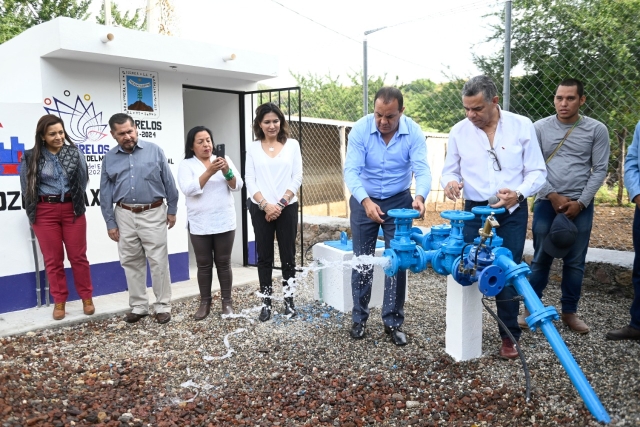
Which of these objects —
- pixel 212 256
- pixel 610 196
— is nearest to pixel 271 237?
pixel 212 256

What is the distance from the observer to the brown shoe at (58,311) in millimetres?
4383

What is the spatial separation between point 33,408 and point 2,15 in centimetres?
1777

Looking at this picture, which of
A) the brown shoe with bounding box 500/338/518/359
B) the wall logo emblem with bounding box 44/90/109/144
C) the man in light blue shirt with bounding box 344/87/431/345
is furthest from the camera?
the wall logo emblem with bounding box 44/90/109/144

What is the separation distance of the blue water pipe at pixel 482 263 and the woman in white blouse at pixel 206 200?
5.68ft

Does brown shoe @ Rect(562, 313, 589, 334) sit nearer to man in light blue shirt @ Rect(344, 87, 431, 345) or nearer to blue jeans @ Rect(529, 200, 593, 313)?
blue jeans @ Rect(529, 200, 593, 313)

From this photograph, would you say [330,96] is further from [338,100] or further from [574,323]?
[574,323]

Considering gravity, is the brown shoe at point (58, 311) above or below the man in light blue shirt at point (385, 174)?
below

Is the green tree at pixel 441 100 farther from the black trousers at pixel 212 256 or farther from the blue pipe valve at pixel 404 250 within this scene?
the blue pipe valve at pixel 404 250

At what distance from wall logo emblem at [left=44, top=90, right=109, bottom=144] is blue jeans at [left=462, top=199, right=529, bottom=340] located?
12.3 ft

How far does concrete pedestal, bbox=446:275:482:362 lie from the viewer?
131 inches

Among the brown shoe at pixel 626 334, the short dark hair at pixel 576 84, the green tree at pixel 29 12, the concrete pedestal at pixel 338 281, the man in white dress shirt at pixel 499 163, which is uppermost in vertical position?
the green tree at pixel 29 12

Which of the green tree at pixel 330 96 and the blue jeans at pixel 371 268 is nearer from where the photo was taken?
the blue jeans at pixel 371 268

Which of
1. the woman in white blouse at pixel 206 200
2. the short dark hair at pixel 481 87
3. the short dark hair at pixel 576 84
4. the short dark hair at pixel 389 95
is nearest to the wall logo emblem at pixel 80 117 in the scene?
the woman in white blouse at pixel 206 200

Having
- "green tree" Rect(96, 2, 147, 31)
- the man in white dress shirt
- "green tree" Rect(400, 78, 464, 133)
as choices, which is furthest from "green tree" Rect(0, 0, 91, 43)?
the man in white dress shirt
